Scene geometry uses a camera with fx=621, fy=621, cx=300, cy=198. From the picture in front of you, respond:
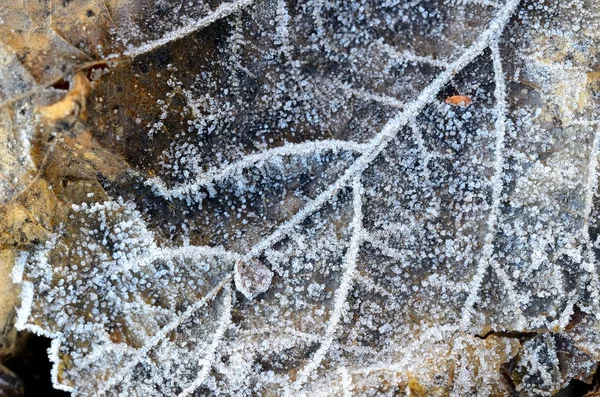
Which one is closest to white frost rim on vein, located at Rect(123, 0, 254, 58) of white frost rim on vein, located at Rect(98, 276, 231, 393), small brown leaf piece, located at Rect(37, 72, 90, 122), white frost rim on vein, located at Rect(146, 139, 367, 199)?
small brown leaf piece, located at Rect(37, 72, 90, 122)

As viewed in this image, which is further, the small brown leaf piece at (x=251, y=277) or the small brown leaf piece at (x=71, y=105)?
the small brown leaf piece at (x=251, y=277)

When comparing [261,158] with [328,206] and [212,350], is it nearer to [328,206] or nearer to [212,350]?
[328,206]

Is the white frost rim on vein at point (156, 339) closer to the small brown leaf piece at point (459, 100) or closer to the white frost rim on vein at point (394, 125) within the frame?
the white frost rim on vein at point (394, 125)

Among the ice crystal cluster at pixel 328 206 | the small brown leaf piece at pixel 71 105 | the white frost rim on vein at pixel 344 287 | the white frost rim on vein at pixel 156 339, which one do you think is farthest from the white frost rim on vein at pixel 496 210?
the small brown leaf piece at pixel 71 105

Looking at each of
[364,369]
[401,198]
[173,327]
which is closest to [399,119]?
[401,198]

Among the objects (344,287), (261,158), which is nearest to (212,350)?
(344,287)

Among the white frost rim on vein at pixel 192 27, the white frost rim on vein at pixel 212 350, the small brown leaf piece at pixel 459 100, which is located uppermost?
the white frost rim on vein at pixel 192 27

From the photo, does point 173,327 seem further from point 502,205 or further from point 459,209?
point 502,205
